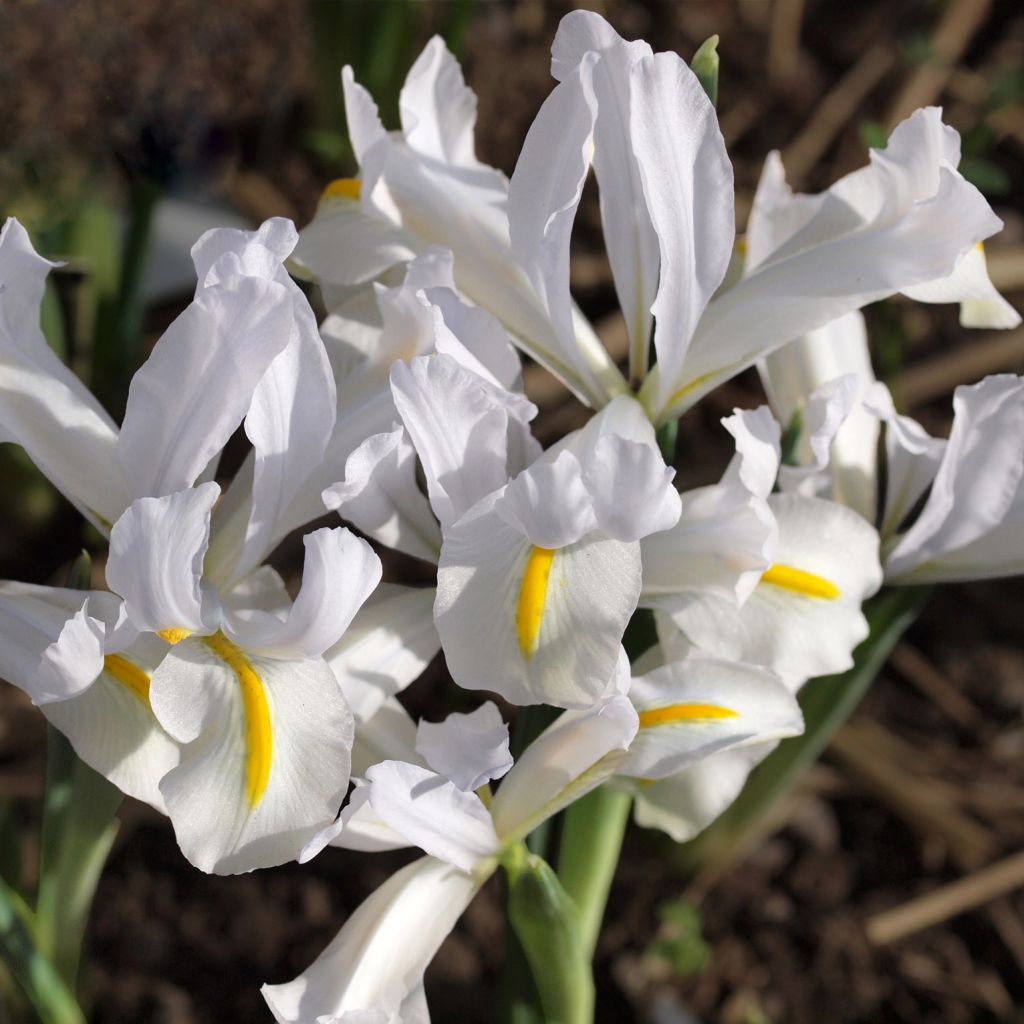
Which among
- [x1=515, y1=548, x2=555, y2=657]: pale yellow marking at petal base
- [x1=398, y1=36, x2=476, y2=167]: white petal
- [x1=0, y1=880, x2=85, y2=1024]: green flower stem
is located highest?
[x1=398, y1=36, x2=476, y2=167]: white petal

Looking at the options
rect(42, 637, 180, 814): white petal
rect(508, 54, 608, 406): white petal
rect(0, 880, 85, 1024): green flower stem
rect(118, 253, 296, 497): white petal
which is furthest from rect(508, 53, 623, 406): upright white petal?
rect(0, 880, 85, 1024): green flower stem

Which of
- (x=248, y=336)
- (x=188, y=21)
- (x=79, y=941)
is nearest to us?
(x=248, y=336)

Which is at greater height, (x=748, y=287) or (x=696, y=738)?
(x=748, y=287)

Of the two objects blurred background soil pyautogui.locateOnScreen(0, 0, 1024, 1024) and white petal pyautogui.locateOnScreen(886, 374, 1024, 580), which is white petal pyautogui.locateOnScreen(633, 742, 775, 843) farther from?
blurred background soil pyautogui.locateOnScreen(0, 0, 1024, 1024)

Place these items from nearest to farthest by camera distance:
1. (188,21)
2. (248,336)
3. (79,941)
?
(248,336)
(79,941)
(188,21)

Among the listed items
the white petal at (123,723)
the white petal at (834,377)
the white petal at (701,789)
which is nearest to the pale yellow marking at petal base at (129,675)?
the white petal at (123,723)

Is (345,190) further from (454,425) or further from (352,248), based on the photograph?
(454,425)

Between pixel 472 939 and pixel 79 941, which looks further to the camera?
pixel 472 939

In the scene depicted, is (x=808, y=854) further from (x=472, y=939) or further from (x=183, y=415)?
(x=183, y=415)

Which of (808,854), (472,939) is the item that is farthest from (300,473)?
(808,854)
